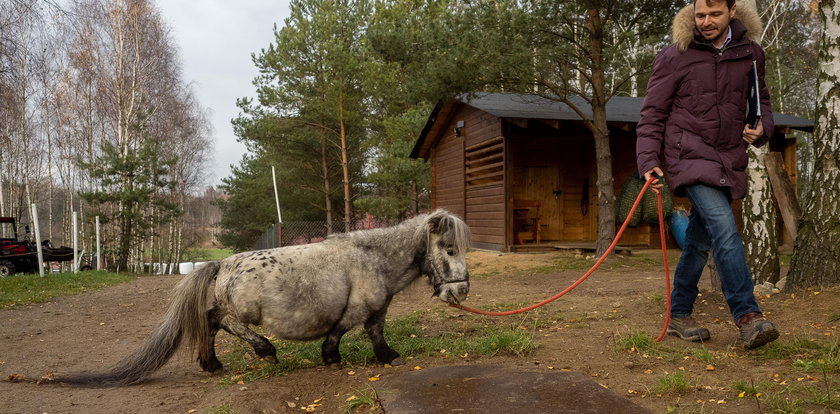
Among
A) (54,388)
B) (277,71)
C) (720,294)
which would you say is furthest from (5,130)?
(720,294)

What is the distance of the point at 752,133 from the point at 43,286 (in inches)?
526

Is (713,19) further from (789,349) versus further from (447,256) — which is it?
(447,256)

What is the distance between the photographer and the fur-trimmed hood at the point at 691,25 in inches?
143

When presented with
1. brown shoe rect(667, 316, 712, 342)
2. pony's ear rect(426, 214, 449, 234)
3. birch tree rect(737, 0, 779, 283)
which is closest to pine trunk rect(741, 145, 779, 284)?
birch tree rect(737, 0, 779, 283)

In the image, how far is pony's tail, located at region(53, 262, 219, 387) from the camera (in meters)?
3.91

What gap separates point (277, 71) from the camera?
26.5m

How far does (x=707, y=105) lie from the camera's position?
11.7 feet

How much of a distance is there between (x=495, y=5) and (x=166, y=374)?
31.5 feet

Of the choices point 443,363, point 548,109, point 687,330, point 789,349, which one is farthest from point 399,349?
point 548,109

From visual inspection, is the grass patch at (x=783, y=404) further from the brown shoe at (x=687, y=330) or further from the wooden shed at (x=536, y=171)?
the wooden shed at (x=536, y=171)

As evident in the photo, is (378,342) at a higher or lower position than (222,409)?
higher

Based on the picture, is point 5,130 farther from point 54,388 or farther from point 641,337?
point 641,337

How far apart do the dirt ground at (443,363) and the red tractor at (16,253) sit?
1318 centimetres

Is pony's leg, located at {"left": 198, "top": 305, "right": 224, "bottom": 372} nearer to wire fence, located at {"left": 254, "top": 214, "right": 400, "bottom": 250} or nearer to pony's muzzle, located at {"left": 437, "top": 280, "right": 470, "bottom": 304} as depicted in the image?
pony's muzzle, located at {"left": 437, "top": 280, "right": 470, "bottom": 304}
